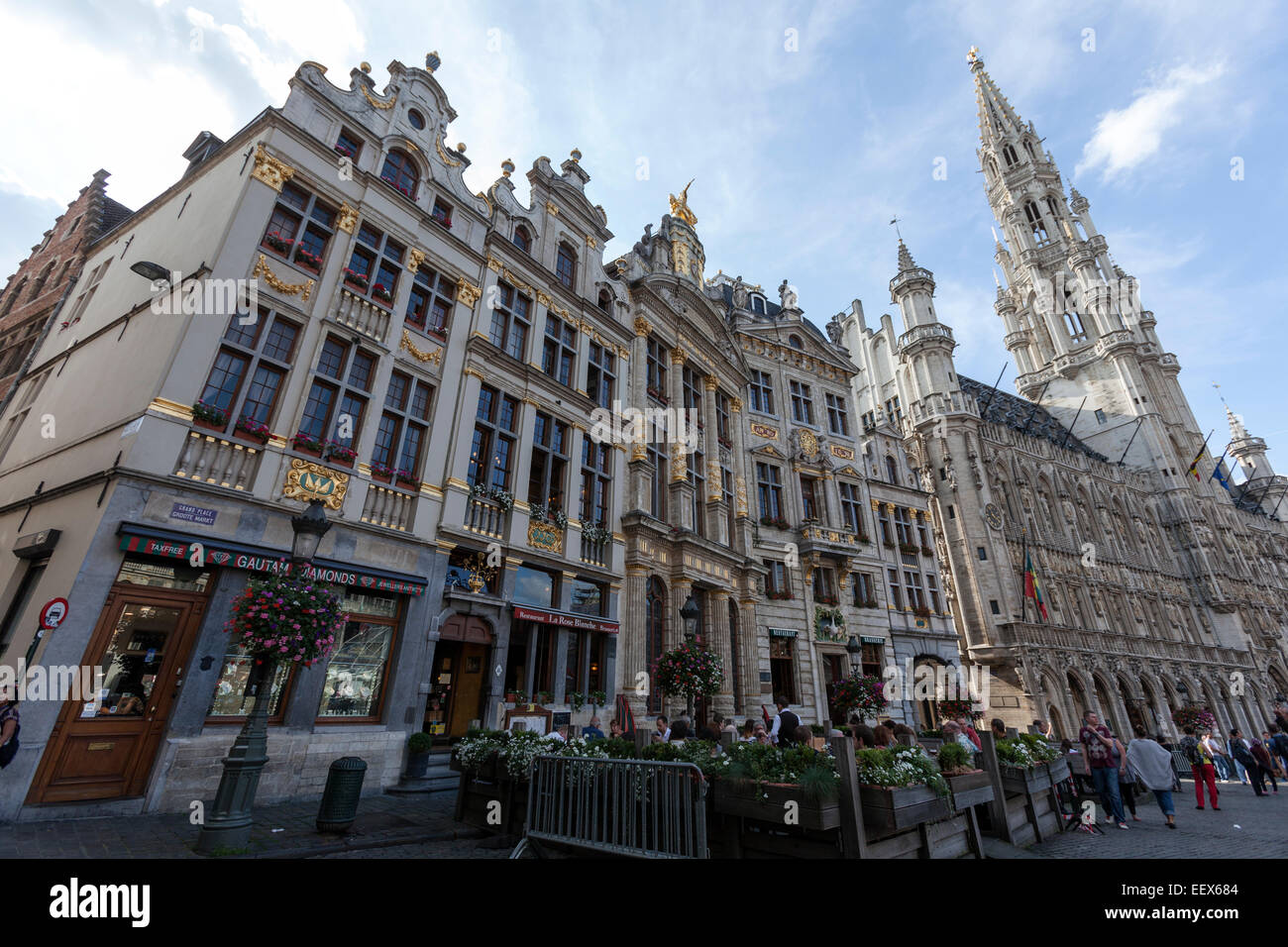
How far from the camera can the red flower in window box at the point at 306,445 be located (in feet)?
40.6

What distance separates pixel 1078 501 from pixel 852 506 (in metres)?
29.6

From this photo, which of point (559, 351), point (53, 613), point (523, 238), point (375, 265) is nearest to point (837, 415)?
point (559, 351)

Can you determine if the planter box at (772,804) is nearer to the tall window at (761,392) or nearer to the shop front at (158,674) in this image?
the shop front at (158,674)

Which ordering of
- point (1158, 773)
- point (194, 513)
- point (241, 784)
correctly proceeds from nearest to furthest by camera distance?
point (241, 784) < point (194, 513) < point (1158, 773)

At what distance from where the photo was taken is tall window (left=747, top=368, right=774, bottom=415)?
98.4ft

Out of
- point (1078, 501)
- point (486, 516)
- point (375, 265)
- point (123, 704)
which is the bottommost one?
point (123, 704)

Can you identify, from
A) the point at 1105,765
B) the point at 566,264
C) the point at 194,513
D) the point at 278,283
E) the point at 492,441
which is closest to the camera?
the point at 194,513

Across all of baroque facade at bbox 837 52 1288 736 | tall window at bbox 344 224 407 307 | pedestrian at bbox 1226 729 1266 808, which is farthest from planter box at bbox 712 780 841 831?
baroque facade at bbox 837 52 1288 736

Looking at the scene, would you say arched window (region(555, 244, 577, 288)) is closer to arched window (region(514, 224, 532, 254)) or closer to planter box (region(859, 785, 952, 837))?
arched window (region(514, 224, 532, 254))

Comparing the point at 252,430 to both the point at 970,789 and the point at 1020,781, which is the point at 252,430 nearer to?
the point at 970,789

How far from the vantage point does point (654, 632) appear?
786 inches

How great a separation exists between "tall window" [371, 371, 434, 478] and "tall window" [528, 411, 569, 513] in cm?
338
